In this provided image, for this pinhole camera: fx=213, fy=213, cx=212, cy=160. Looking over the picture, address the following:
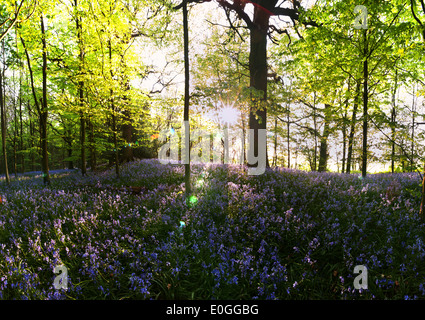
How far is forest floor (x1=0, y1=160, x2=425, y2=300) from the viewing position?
2.88m

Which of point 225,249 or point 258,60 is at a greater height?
point 258,60

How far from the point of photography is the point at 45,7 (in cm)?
716

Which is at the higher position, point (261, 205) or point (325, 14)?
point (325, 14)

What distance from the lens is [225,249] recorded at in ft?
11.9

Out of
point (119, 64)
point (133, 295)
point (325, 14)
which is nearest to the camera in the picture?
point (133, 295)

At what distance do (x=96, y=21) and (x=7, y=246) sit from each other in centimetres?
826

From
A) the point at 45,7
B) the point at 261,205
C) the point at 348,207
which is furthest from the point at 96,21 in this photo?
the point at 348,207

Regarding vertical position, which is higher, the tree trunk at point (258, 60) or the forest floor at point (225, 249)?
the tree trunk at point (258, 60)

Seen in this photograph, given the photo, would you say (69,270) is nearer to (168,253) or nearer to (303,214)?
(168,253)

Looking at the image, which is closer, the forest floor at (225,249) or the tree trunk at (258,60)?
the forest floor at (225,249)

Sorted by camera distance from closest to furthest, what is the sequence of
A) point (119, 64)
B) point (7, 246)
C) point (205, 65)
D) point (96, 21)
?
point (7, 246), point (96, 21), point (119, 64), point (205, 65)

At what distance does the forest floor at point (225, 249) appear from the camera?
288 cm

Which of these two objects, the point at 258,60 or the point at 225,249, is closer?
the point at 225,249

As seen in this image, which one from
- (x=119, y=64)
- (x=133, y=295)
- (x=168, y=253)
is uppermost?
(x=119, y=64)
